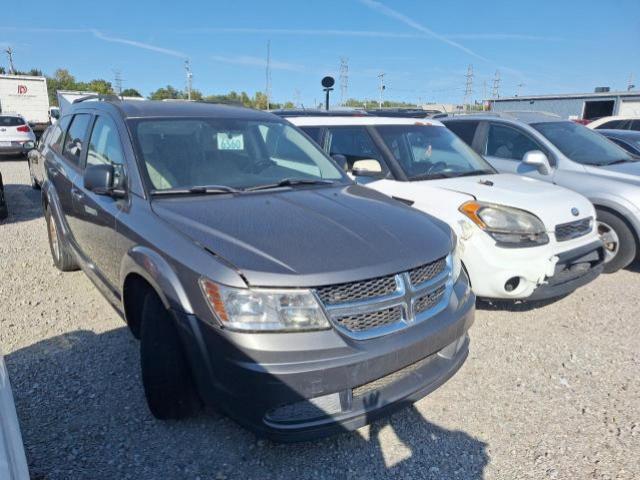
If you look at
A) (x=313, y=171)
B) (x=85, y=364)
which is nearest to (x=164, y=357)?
(x=85, y=364)

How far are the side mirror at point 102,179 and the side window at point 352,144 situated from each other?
103 inches

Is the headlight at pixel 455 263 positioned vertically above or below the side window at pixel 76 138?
below

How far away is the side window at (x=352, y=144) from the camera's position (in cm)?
475

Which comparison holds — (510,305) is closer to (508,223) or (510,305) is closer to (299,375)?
(508,223)

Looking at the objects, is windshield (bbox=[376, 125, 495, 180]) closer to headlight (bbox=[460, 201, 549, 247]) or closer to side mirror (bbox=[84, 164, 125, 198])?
headlight (bbox=[460, 201, 549, 247])

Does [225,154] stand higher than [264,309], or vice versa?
[225,154]

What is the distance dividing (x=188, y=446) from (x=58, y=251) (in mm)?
3273

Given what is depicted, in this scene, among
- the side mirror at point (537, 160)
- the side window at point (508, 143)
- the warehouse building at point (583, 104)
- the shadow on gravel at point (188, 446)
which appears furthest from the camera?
the warehouse building at point (583, 104)

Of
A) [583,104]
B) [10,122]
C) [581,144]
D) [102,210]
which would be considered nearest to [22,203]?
[102,210]

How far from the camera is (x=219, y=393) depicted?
6.88 feet

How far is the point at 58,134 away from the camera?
481cm

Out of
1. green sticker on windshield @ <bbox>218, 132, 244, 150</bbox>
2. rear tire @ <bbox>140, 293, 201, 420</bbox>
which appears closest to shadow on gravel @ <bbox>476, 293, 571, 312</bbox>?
green sticker on windshield @ <bbox>218, 132, 244, 150</bbox>

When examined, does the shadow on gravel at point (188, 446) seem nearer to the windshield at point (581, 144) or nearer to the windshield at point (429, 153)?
the windshield at point (429, 153)

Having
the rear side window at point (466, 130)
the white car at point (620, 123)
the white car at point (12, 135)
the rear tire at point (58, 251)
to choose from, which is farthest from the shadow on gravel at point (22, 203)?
the white car at point (620, 123)
